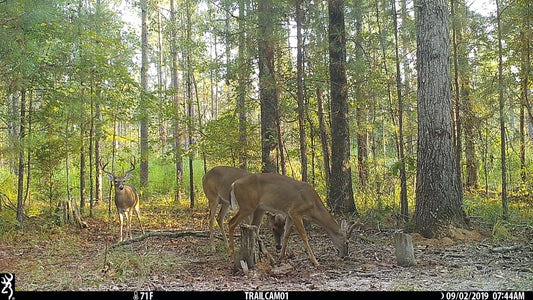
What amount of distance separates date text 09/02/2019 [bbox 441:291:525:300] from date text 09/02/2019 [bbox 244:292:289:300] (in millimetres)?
1556

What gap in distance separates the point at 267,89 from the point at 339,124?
1915 millimetres

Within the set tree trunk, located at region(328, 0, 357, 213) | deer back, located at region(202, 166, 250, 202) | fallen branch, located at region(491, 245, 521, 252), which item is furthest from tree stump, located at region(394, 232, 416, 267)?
tree trunk, located at region(328, 0, 357, 213)

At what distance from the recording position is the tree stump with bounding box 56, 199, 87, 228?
1101cm

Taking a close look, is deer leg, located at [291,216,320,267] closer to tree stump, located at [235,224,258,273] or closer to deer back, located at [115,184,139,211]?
tree stump, located at [235,224,258,273]

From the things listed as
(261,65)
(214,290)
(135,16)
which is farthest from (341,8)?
(135,16)

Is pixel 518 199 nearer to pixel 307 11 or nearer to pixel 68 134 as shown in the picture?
pixel 307 11

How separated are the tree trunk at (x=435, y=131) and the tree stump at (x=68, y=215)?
7.31 metres

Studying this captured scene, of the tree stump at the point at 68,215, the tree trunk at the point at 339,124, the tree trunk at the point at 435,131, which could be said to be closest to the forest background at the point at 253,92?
the tree trunk at the point at 339,124

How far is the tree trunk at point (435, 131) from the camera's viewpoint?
8664 mm

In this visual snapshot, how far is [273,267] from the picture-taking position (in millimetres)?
6613

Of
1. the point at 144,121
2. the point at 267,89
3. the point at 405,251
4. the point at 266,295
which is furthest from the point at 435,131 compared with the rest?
the point at 144,121

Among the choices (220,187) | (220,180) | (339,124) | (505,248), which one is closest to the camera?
(505,248)

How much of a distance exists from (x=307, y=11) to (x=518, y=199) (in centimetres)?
739

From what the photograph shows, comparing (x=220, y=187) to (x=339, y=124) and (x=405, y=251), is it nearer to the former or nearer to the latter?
(x=339, y=124)
